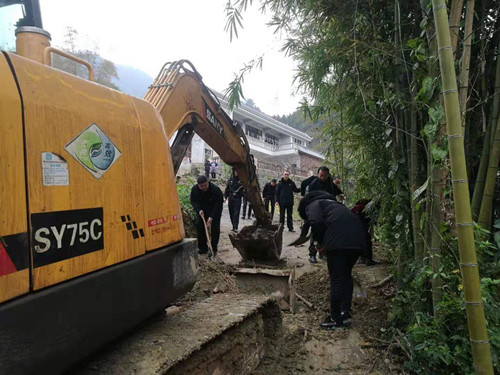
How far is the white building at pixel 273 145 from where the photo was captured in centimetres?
2297

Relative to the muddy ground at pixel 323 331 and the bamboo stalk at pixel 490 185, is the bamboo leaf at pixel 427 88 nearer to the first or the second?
the bamboo stalk at pixel 490 185

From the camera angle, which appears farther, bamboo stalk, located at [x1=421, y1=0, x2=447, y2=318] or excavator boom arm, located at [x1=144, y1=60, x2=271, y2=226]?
excavator boom arm, located at [x1=144, y1=60, x2=271, y2=226]

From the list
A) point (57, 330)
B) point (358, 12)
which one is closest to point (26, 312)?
point (57, 330)

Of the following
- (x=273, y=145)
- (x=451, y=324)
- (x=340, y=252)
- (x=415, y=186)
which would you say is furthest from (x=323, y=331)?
(x=273, y=145)

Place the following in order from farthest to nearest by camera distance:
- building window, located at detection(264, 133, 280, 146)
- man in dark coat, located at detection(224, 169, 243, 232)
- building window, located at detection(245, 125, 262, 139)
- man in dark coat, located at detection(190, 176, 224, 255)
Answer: building window, located at detection(264, 133, 280, 146) < building window, located at detection(245, 125, 262, 139) < man in dark coat, located at detection(224, 169, 243, 232) < man in dark coat, located at detection(190, 176, 224, 255)

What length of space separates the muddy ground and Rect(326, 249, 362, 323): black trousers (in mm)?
197

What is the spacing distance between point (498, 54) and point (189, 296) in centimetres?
339

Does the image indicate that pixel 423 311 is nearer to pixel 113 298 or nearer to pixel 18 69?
pixel 113 298

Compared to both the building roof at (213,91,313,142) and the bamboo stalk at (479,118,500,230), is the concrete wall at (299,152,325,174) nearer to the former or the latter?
the building roof at (213,91,313,142)

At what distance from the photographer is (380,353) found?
9.09ft

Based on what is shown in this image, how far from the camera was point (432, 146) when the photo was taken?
213cm

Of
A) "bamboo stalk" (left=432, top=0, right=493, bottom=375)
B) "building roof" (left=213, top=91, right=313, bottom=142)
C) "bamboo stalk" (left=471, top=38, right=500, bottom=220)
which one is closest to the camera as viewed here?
"bamboo stalk" (left=432, top=0, right=493, bottom=375)

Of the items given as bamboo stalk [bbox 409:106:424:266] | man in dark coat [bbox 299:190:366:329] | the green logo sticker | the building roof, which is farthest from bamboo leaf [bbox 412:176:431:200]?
the building roof

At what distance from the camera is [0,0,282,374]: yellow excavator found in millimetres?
1192
